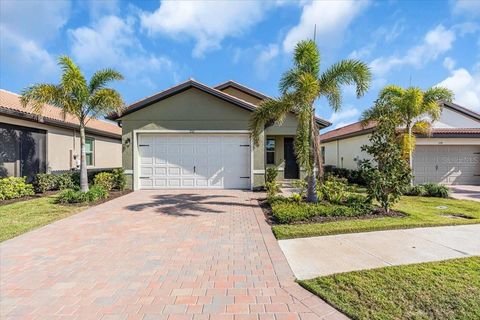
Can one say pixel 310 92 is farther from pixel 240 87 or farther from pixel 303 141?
pixel 240 87

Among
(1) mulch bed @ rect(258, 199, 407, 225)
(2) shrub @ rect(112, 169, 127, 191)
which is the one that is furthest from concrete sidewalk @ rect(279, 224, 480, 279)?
(2) shrub @ rect(112, 169, 127, 191)

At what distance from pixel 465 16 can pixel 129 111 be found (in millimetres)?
13646

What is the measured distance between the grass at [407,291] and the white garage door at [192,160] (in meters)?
9.35

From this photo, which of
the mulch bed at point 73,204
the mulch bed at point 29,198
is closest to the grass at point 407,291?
the mulch bed at point 73,204

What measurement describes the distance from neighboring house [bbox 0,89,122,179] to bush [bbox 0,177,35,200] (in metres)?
1.01

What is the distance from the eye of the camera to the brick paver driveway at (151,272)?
3229 millimetres

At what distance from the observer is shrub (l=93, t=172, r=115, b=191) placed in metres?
11.8

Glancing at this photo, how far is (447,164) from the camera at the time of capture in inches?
629

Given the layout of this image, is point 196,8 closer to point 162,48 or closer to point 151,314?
point 162,48

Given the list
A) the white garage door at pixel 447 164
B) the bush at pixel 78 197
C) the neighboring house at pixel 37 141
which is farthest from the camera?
A: the white garage door at pixel 447 164

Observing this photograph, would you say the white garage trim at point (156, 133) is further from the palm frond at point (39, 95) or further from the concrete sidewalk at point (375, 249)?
the concrete sidewalk at point (375, 249)

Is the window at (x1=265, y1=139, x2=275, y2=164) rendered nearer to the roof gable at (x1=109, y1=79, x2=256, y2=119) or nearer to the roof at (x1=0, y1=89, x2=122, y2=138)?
the roof gable at (x1=109, y1=79, x2=256, y2=119)

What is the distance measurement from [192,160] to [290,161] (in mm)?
6828

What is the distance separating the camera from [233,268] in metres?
4.37
